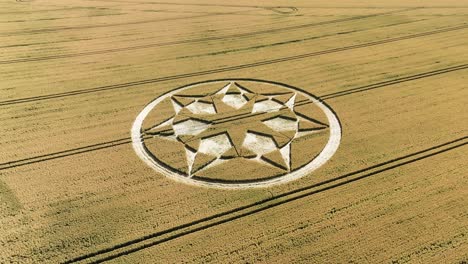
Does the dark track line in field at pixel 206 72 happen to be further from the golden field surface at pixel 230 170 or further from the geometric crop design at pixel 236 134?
the geometric crop design at pixel 236 134

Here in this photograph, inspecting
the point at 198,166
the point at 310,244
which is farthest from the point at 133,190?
the point at 310,244

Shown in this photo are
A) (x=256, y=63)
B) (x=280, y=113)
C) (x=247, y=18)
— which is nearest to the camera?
(x=280, y=113)

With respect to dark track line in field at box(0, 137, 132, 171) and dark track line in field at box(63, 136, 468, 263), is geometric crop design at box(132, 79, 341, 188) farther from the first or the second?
dark track line in field at box(63, 136, 468, 263)

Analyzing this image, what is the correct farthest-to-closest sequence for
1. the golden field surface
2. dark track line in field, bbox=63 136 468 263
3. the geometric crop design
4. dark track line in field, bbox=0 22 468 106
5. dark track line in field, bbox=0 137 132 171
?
dark track line in field, bbox=0 22 468 106 → dark track line in field, bbox=0 137 132 171 → the geometric crop design → the golden field surface → dark track line in field, bbox=63 136 468 263

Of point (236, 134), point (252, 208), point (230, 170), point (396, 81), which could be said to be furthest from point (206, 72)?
point (252, 208)

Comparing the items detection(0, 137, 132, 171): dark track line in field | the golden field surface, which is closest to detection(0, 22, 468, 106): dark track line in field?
the golden field surface

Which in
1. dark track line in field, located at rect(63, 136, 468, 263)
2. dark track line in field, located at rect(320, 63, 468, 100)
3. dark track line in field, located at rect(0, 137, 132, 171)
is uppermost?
dark track line in field, located at rect(0, 137, 132, 171)

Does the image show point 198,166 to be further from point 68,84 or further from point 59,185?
point 68,84
